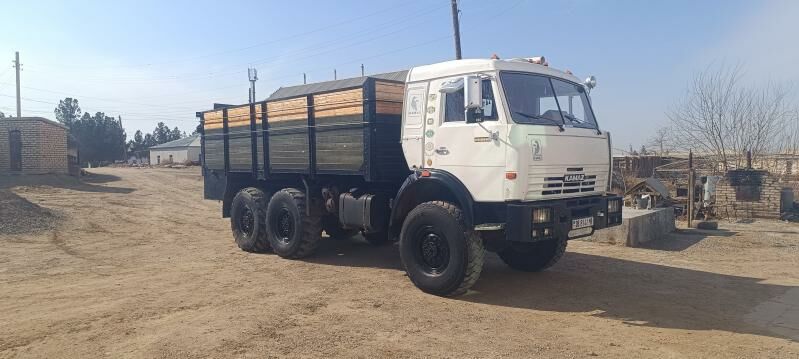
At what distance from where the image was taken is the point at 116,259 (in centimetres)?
938

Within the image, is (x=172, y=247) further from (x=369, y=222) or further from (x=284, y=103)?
(x=369, y=222)

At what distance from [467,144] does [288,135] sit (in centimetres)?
380

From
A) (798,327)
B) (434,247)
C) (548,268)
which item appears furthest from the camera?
(548,268)

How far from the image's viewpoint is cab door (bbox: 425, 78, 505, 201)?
6.20 meters

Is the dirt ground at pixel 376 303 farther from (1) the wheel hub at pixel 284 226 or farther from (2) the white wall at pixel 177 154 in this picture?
(2) the white wall at pixel 177 154

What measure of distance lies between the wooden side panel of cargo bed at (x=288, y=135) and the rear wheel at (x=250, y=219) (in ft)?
2.60

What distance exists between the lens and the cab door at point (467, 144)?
620 cm

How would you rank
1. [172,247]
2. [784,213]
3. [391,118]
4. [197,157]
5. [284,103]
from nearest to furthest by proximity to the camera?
[391,118]
[284,103]
[172,247]
[784,213]
[197,157]

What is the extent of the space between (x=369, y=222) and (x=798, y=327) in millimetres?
5171

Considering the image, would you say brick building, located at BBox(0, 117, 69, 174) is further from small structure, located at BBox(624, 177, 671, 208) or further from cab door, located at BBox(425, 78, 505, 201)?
small structure, located at BBox(624, 177, 671, 208)

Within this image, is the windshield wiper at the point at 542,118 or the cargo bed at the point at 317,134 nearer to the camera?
the windshield wiper at the point at 542,118

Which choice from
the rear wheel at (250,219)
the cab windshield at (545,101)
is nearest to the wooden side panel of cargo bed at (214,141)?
the rear wheel at (250,219)

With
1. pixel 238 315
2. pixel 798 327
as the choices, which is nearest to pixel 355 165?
pixel 238 315

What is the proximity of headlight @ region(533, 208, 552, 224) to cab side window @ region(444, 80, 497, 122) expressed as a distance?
3.83 feet
